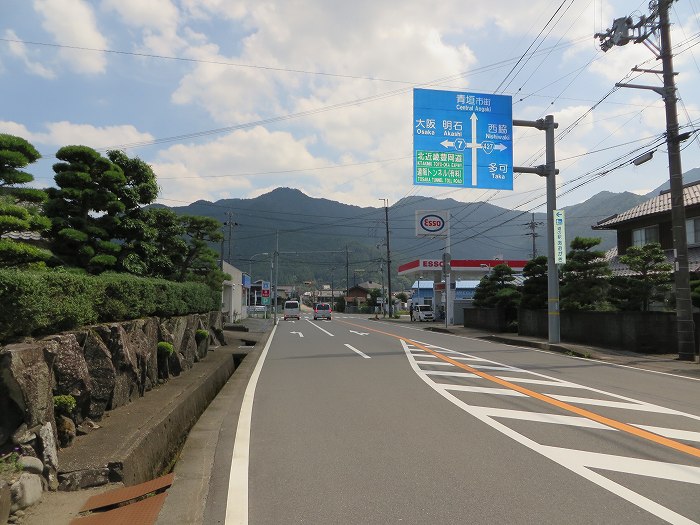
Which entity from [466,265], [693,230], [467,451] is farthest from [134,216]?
[466,265]

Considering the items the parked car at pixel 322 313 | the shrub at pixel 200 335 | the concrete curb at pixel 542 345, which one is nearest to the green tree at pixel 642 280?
the concrete curb at pixel 542 345

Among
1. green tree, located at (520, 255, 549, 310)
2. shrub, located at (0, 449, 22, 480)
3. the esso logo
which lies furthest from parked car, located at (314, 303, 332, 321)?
shrub, located at (0, 449, 22, 480)

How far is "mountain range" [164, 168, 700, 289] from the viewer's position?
64438 millimetres

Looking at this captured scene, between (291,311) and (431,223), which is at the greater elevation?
(431,223)

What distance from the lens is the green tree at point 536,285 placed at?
84.5ft

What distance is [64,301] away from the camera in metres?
6.32

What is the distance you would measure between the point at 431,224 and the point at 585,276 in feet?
81.1

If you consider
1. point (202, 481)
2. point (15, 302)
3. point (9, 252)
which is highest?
point (9, 252)

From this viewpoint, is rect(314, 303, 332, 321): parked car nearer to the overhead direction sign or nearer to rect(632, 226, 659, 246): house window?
rect(632, 226, 659, 246): house window

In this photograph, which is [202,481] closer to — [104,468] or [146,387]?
[104,468]

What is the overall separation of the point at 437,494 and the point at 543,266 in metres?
23.2

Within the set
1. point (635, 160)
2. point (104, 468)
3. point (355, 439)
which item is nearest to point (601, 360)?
point (635, 160)

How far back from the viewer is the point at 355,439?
641 cm

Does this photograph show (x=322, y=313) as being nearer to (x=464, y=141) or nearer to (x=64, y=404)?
(x=464, y=141)
